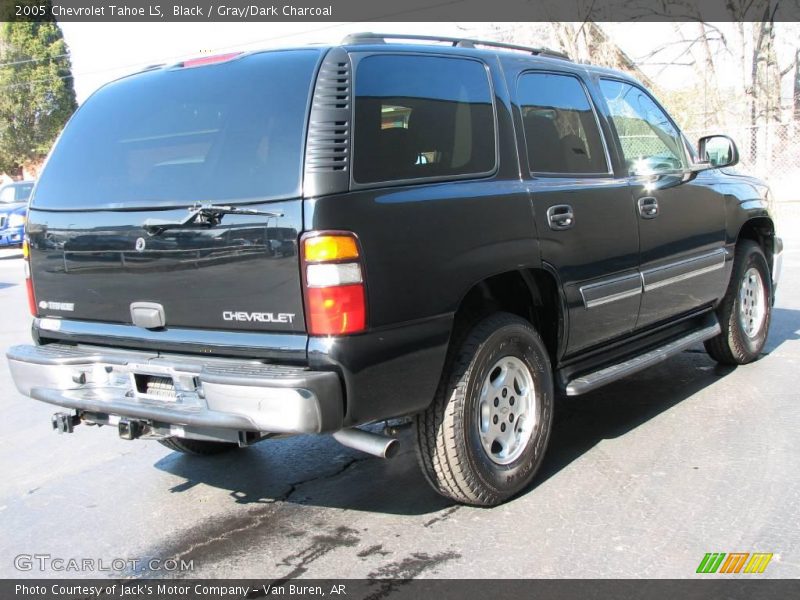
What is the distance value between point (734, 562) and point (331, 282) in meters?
1.94

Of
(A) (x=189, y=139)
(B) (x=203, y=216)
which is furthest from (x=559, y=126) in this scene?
(B) (x=203, y=216)

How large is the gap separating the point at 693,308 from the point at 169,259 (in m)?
3.56

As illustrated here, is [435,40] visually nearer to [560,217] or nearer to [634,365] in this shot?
[560,217]

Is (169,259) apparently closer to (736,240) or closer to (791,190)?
(736,240)

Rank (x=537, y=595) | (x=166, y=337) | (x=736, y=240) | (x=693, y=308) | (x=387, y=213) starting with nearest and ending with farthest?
(x=537, y=595) < (x=387, y=213) < (x=166, y=337) < (x=693, y=308) < (x=736, y=240)

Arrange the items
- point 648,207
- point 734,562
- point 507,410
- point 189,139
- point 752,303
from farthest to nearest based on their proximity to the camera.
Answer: point 752,303
point 648,207
point 507,410
point 189,139
point 734,562

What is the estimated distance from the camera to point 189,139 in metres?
Answer: 3.48

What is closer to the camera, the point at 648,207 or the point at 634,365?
the point at 634,365

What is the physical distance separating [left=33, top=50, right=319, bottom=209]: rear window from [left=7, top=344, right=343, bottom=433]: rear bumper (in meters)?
0.68

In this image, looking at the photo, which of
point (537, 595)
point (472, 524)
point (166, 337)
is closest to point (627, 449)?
point (472, 524)

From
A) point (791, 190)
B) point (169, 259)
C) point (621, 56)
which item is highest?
point (621, 56)

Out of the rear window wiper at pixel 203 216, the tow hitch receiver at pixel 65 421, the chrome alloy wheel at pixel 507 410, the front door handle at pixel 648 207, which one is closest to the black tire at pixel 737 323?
the front door handle at pixel 648 207

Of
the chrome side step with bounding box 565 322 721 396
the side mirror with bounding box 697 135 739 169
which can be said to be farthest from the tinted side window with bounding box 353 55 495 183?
the side mirror with bounding box 697 135 739 169

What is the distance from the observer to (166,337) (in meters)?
3.45
